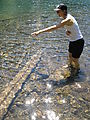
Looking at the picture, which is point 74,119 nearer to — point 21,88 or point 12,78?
point 21,88

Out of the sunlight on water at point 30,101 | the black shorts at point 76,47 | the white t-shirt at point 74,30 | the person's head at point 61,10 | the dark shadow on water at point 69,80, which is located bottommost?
the dark shadow on water at point 69,80

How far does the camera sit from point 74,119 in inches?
271

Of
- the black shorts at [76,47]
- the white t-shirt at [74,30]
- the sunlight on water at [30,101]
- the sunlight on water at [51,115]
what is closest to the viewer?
the sunlight on water at [51,115]

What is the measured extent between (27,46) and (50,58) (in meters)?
2.84

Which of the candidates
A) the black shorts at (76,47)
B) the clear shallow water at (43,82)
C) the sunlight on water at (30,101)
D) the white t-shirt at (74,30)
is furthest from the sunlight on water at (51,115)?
the white t-shirt at (74,30)

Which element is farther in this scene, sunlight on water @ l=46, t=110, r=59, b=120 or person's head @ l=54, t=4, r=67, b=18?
person's head @ l=54, t=4, r=67, b=18

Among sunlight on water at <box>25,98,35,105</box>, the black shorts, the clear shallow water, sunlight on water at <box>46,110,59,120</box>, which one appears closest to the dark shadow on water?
the clear shallow water

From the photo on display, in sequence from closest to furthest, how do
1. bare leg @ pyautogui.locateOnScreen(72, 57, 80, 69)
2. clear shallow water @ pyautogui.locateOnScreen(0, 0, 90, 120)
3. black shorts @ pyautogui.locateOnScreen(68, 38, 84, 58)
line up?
clear shallow water @ pyautogui.locateOnScreen(0, 0, 90, 120) → black shorts @ pyautogui.locateOnScreen(68, 38, 84, 58) → bare leg @ pyautogui.locateOnScreen(72, 57, 80, 69)

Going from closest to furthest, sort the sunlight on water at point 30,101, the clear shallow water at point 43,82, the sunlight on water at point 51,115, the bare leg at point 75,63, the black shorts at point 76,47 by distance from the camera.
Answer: the sunlight on water at point 51,115
the clear shallow water at point 43,82
the sunlight on water at point 30,101
the black shorts at point 76,47
the bare leg at point 75,63

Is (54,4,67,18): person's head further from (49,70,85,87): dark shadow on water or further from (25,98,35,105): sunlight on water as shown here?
(25,98,35,105): sunlight on water

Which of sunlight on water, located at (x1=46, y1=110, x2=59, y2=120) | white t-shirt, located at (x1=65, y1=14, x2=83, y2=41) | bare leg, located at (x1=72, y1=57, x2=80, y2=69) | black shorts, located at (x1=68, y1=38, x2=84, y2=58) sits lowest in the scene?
sunlight on water, located at (x1=46, y1=110, x2=59, y2=120)

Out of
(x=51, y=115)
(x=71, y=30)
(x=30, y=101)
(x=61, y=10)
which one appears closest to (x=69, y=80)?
(x=71, y=30)

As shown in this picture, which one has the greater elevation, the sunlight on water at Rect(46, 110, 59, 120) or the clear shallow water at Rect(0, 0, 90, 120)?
the sunlight on water at Rect(46, 110, 59, 120)

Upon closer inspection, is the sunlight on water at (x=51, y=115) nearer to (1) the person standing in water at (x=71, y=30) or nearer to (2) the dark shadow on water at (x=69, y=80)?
(2) the dark shadow on water at (x=69, y=80)
